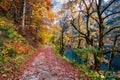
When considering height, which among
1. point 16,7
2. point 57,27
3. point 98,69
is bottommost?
point 98,69

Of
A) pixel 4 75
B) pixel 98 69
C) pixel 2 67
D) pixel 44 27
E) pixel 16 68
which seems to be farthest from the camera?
pixel 44 27

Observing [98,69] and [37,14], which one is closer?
[98,69]

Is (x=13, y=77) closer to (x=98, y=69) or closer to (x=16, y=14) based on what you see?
(x=98, y=69)

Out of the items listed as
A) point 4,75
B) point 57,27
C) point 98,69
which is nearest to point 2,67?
point 4,75

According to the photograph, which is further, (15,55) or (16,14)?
(16,14)

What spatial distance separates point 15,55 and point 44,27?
70.8 feet

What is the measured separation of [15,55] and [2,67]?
15.2 feet

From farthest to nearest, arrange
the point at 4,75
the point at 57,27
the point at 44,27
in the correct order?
the point at 57,27
the point at 44,27
the point at 4,75

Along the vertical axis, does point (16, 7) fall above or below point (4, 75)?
above

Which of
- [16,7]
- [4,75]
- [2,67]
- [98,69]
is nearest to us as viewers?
[4,75]

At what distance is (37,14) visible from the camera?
103 ft

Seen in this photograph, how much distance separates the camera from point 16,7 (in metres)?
29.7

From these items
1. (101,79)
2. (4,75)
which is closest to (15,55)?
(4,75)

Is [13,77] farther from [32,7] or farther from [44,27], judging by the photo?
[44,27]
